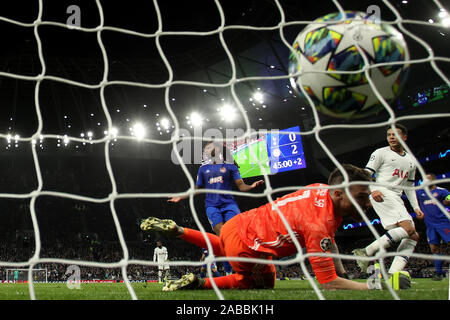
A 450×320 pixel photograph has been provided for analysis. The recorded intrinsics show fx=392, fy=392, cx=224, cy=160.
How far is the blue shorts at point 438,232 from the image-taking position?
Answer: 18.9 ft

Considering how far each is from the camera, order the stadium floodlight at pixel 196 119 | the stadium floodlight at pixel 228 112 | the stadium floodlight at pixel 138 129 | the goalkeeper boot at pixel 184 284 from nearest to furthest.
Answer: the goalkeeper boot at pixel 184 284 < the stadium floodlight at pixel 228 112 < the stadium floodlight at pixel 196 119 < the stadium floodlight at pixel 138 129

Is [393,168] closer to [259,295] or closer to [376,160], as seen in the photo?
[376,160]

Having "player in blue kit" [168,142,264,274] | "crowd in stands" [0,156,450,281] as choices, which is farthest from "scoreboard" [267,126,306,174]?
"player in blue kit" [168,142,264,274]

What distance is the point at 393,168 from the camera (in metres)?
3.93

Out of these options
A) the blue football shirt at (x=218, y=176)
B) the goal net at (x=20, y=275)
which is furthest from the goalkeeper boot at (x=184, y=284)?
the goal net at (x=20, y=275)

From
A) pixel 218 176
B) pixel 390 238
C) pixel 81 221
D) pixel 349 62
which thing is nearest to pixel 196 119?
pixel 81 221

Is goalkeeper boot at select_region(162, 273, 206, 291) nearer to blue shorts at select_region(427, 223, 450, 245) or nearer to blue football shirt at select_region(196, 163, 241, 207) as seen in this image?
blue football shirt at select_region(196, 163, 241, 207)

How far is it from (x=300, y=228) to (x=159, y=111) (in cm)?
2154

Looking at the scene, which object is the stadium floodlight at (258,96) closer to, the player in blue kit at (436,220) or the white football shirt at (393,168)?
the player in blue kit at (436,220)

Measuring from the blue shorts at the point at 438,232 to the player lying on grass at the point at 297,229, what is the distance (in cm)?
360

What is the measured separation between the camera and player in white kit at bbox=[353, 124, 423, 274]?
353 centimetres

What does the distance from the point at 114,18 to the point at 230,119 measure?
7.01m

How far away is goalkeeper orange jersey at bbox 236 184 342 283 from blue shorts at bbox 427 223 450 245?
4008mm
